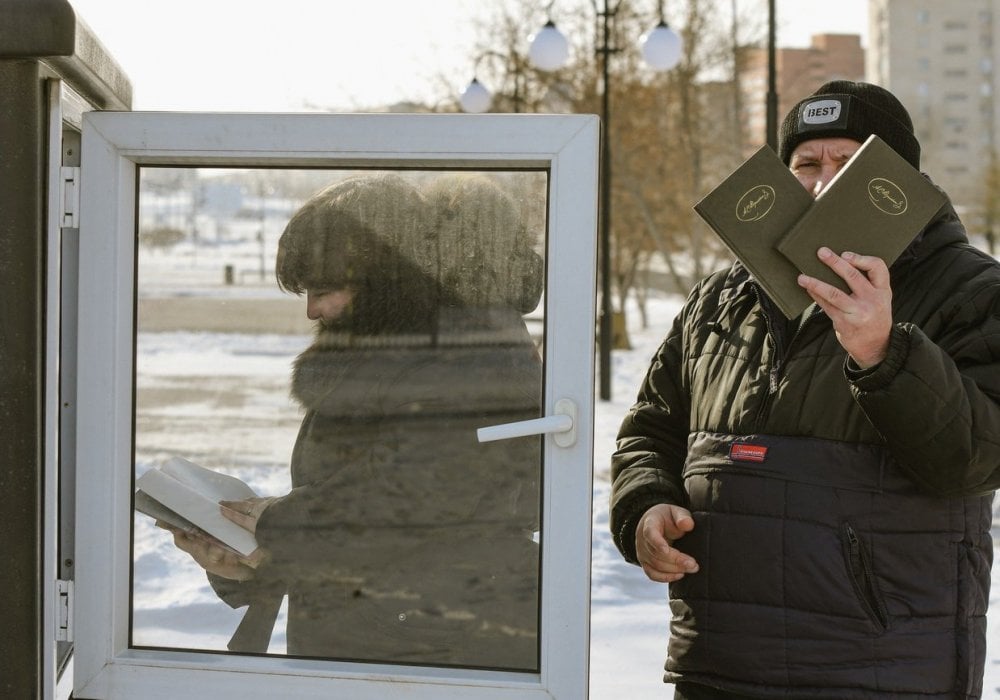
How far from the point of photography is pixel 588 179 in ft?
7.15

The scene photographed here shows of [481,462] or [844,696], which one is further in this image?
[481,462]

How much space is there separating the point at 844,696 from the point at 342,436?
104cm

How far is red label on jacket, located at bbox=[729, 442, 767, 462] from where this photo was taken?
2137 mm

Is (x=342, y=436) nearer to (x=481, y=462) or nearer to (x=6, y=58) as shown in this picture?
(x=481, y=462)

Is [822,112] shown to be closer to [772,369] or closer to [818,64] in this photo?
[772,369]

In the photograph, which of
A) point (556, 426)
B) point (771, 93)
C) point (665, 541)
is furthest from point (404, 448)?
point (771, 93)

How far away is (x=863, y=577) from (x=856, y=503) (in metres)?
0.13

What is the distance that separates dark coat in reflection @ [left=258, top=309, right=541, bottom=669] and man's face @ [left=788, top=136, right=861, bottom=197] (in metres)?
0.65

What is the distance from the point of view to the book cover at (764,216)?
197 centimetres

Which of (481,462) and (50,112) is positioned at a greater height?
(50,112)

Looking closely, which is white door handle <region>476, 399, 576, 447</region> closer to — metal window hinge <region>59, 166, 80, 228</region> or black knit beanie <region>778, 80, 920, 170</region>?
black knit beanie <region>778, 80, 920, 170</region>

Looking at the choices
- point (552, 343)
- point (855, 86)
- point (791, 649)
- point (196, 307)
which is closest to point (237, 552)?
point (196, 307)

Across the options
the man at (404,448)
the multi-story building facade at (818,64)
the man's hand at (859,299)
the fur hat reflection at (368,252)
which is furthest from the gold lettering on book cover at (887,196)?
the multi-story building facade at (818,64)

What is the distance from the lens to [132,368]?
2.29 metres
